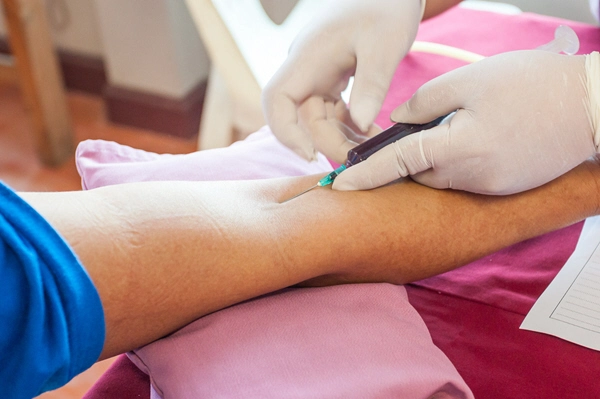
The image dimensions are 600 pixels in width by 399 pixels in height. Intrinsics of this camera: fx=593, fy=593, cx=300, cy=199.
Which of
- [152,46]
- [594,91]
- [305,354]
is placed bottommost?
[152,46]

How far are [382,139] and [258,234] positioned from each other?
0.83 ft

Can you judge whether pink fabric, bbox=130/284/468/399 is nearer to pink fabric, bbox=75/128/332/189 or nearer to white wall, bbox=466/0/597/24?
pink fabric, bbox=75/128/332/189

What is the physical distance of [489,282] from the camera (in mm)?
Result: 924

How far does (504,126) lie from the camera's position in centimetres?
86

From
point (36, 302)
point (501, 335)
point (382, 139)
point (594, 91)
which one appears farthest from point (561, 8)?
point (36, 302)

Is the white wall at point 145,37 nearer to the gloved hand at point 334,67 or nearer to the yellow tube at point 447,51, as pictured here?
the yellow tube at point 447,51

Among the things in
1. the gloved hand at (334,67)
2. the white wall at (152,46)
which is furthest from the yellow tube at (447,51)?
the white wall at (152,46)

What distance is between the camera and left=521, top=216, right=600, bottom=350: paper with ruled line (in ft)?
2.74

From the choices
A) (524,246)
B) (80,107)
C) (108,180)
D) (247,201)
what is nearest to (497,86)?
(524,246)

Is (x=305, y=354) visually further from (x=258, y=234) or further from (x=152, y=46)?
(x=152, y=46)

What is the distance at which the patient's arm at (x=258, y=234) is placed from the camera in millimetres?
705

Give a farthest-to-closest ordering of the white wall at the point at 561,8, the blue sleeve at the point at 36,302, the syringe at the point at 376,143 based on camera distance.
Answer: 1. the white wall at the point at 561,8
2. the syringe at the point at 376,143
3. the blue sleeve at the point at 36,302

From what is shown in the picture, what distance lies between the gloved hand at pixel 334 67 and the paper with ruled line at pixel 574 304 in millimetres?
385

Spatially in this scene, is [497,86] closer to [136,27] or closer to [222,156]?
[222,156]
